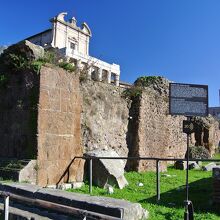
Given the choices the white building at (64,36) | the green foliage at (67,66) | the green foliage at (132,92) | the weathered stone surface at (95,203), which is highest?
the white building at (64,36)

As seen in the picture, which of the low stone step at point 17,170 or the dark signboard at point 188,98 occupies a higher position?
the dark signboard at point 188,98

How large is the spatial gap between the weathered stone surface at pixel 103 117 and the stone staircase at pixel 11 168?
2572mm

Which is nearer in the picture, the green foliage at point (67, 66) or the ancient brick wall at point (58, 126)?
the ancient brick wall at point (58, 126)

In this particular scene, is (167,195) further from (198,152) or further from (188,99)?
(198,152)

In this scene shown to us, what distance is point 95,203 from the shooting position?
505 centimetres

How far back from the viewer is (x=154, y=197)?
8.30 metres

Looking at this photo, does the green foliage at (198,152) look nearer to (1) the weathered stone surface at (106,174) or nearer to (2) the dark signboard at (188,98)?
(1) the weathered stone surface at (106,174)

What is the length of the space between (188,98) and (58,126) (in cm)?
316

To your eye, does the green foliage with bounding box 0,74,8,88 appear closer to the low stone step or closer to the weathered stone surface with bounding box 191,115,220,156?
the low stone step

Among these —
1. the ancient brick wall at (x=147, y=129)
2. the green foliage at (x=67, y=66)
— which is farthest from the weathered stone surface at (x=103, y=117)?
the green foliage at (x=67, y=66)

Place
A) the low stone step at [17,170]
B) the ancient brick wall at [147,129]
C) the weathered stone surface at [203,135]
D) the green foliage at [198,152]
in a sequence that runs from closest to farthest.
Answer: the low stone step at [17,170] → the ancient brick wall at [147,129] → the green foliage at [198,152] → the weathered stone surface at [203,135]

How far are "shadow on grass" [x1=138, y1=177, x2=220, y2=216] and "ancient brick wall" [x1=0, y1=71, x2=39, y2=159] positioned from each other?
275 cm

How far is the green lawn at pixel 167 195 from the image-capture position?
6.59m

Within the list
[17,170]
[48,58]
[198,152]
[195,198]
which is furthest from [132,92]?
[198,152]
